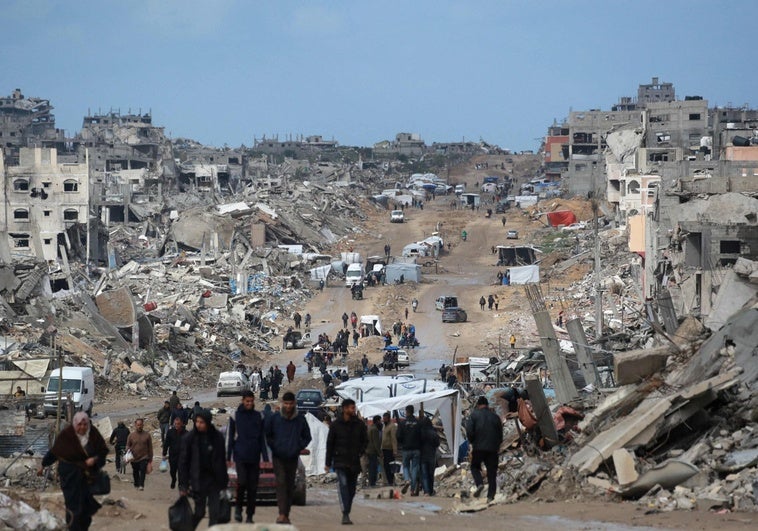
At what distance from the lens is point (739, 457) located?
13.6m

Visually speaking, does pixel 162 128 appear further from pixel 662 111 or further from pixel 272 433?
pixel 272 433

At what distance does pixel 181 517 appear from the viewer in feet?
35.5

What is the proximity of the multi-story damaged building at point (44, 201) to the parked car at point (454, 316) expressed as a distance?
103 ft

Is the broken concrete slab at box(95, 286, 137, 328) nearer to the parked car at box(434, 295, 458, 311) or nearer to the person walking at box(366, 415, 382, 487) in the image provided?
the parked car at box(434, 295, 458, 311)

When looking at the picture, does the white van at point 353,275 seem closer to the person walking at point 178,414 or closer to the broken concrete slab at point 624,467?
the person walking at point 178,414

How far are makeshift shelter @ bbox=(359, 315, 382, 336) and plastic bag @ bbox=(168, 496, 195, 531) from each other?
136 feet

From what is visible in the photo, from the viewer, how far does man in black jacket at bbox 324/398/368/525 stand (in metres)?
12.9

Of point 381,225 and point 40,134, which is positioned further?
point 40,134

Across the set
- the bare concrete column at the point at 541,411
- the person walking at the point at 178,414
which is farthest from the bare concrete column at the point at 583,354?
the person walking at the point at 178,414

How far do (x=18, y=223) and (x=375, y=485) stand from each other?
67.9 meters

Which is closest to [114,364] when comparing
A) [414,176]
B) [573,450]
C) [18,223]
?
[573,450]

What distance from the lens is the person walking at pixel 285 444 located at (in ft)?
39.3

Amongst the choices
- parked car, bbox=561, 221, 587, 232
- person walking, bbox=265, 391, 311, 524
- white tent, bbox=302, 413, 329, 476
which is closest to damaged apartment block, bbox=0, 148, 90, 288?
parked car, bbox=561, 221, 587, 232

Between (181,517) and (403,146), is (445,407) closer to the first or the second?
(181,517)
